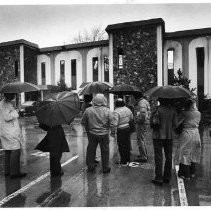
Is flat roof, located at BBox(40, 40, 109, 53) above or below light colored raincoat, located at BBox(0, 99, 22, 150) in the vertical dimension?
above

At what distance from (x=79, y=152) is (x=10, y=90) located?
3939 mm

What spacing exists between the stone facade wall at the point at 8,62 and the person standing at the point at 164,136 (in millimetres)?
25695

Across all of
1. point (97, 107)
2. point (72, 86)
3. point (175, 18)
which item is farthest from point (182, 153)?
point (72, 86)

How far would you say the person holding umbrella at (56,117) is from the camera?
6070mm

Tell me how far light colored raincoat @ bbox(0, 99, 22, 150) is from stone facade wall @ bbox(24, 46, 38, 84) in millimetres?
23866

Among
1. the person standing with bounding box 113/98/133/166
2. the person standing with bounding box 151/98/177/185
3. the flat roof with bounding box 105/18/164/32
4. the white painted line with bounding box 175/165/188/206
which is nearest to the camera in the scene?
the white painted line with bounding box 175/165/188/206

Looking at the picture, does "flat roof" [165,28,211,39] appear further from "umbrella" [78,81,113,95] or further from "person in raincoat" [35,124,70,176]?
"person in raincoat" [35,124,70,176]

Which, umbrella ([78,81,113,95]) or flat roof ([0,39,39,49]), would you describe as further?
flat roof ([0,39,39,49])

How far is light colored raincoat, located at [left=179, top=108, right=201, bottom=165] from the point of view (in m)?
6.08

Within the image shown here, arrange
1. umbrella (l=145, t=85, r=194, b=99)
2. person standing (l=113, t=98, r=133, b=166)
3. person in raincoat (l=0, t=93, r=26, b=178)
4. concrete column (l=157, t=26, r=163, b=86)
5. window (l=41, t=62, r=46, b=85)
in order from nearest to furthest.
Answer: umbrella (l=145, t=85, r=194, b=99) → person in raincoat (l=0, t=93, r=26, b=178) → person standing (l=113, t=98, r=133, b=166) → concrete column (l=157, t=26, r=163, b=86) → window (l=41, t=62, r=46, b=85)

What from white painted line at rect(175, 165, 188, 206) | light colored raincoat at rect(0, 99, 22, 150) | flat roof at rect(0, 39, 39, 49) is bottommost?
white painted line at rect(175, 165, 188, 206)

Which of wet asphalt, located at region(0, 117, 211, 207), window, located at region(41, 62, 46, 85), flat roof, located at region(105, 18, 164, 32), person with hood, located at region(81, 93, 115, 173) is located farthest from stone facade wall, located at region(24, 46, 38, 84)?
person with hood, located at region(81, 93, 115, 173)

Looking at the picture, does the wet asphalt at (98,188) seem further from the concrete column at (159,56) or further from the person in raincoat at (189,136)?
the concrete column at (159,56)

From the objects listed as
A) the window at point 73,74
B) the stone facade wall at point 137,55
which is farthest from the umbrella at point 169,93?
the window at point 73,74
